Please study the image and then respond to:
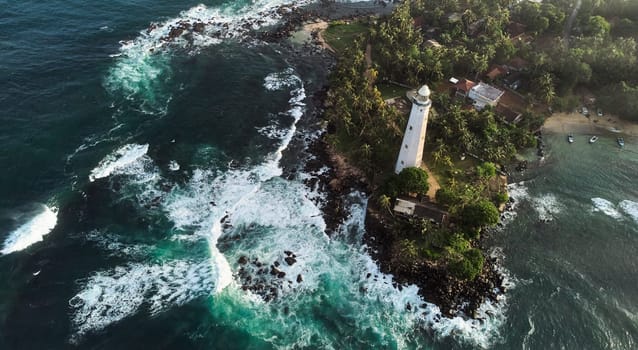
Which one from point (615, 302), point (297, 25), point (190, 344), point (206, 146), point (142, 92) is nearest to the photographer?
point (190, 344)

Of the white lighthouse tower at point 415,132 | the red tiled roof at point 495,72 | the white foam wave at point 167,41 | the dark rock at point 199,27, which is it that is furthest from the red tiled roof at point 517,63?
the dark rock at point 199,27

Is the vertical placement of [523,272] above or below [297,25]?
below

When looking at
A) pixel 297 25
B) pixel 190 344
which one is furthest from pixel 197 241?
pixel 297 25

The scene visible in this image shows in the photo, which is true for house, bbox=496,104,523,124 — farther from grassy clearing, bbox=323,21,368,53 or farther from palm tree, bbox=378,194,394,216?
grassy clearing, bbox=323,21,368,53

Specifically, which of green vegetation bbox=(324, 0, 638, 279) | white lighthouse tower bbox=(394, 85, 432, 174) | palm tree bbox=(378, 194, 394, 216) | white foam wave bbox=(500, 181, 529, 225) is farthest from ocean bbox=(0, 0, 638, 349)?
white lighthouse tower bbox=(394, 85, 432, 174)

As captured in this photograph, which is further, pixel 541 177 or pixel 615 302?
pixel 541 177

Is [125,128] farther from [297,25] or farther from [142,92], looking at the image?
[297,25]

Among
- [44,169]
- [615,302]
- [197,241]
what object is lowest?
[615,302]

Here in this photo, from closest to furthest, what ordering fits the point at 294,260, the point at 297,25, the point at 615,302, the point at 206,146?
1. the point at 615,302
2. the point at 294,260
3. the point at 206,146
4. the point at 297,25
